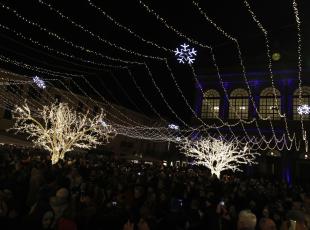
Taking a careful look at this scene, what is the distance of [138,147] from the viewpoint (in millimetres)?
56438

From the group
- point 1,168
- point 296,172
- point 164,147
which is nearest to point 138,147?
point 164,147

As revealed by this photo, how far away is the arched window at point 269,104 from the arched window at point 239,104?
1.77m

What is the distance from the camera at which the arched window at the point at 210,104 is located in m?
39.5

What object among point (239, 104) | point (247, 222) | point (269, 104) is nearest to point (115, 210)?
point (247, 222)

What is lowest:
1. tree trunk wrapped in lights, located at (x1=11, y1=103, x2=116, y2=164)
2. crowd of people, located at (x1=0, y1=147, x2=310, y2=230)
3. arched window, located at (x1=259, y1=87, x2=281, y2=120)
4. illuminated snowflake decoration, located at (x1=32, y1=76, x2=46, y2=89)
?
crowd of people, located at (x1=0, y1=147, x2=310, y2=230)

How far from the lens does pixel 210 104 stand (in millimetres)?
40125

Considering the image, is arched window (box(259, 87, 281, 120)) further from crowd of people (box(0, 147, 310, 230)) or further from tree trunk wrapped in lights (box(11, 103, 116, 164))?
crowd of people (box(0, 147, 310, 230))

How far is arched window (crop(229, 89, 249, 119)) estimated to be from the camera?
125ft

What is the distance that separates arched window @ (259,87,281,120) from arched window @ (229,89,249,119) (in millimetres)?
1768

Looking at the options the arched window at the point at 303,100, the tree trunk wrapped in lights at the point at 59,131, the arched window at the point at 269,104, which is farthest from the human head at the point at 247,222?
the arched window at the point at 269,104

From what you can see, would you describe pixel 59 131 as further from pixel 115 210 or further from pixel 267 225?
pixel 267 225

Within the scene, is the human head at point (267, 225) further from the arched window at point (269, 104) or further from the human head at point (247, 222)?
the arched window at point (269, 104)

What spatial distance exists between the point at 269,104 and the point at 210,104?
720 centimetres

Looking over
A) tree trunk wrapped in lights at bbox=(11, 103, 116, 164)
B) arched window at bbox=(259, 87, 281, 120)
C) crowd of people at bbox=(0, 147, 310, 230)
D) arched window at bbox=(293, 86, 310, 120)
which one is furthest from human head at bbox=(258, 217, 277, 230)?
arched window at bbox=(259, 87, 281, 120)
